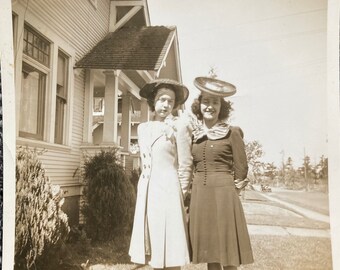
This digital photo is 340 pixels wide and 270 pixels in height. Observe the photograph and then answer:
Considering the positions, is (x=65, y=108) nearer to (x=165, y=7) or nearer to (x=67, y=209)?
(x=67, y=209)

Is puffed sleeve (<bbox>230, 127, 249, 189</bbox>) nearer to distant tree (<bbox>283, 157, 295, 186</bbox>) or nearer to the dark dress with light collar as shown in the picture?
the dark dress with light collar

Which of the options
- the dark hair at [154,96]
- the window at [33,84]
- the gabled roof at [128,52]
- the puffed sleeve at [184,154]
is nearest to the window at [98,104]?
the gabled roof at [128,52]

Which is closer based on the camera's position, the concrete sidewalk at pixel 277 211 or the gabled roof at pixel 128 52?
the concrete sidewalk at pixel 277 211

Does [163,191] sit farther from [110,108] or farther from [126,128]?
[110,108]

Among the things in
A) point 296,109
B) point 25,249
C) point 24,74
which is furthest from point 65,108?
point 296,109

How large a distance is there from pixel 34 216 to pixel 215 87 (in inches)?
46.1

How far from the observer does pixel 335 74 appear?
1.82 m

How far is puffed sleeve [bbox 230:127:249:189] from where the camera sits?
6.15ft

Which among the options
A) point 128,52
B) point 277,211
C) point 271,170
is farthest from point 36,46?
point 277,211

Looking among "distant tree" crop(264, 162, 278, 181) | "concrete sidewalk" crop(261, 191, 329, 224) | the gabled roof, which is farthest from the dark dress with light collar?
the gabled roof

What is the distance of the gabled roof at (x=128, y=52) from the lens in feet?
8.25

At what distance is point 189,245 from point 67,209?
2.67 feet

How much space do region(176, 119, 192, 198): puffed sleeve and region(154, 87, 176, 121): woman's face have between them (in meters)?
0.10

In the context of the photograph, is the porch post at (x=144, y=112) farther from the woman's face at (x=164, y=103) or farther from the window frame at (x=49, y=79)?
the window frame at (x=49, y=79)
